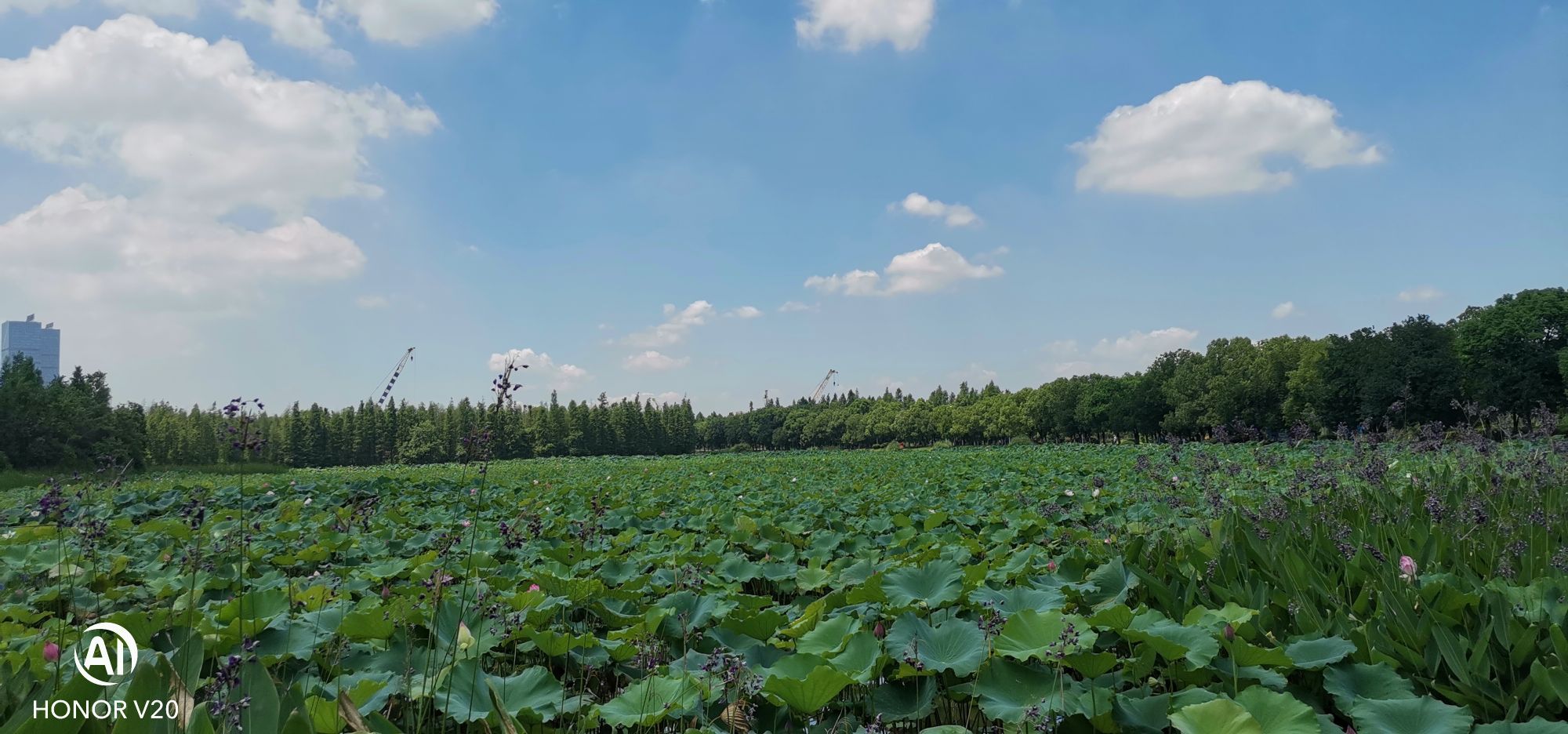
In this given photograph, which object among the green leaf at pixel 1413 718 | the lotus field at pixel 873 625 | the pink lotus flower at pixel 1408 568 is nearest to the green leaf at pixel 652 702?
the lotus field at pixel 873 625

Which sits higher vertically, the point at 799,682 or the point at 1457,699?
the point at 799,682

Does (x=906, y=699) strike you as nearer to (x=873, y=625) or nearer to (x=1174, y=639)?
(x=873, y=625)

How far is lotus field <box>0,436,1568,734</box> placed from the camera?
2049 mm

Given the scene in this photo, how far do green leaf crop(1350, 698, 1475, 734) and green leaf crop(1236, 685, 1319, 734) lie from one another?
0.63 feet

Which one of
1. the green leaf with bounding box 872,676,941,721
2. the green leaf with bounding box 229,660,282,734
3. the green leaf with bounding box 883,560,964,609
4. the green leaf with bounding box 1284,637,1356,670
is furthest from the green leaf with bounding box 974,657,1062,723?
the green leaf with bounding box 229,660,282,734

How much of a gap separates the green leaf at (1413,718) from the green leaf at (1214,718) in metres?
0.51

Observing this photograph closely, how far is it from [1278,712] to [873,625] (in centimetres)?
153

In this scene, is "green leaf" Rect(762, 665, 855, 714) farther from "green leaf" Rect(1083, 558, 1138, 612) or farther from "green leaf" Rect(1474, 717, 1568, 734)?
"green leaf" Rect(1083, 558, 1138, 612)

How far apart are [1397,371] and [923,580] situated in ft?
136

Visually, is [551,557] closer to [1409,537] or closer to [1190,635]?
[1190,635]

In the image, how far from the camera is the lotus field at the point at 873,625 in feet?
6.72

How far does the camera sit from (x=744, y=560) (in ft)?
14.8

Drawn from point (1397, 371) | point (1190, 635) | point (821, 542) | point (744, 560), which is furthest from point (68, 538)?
point (1397, 371)

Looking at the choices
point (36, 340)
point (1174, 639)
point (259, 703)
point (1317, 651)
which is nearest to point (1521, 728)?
point (1317, 651)
